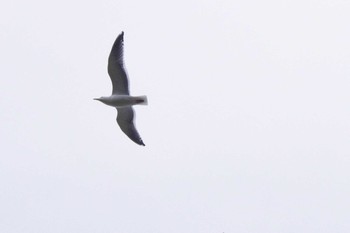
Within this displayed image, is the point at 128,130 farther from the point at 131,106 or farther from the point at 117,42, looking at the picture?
the point at 117,42

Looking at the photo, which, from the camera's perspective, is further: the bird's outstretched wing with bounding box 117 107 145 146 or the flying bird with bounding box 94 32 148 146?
the bird's outstretched wing with bounding box 117 107 145 146

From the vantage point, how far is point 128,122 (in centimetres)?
6850

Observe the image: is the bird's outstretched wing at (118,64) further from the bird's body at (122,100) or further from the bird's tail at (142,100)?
the bird's tail at (142,100)

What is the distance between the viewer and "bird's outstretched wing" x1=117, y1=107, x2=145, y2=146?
6812 cm

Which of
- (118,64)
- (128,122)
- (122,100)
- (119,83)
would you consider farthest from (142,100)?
(128,122)

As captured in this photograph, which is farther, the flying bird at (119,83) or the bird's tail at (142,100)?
the flying bird at (119,83)

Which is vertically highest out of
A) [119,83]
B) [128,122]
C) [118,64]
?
[118,64]

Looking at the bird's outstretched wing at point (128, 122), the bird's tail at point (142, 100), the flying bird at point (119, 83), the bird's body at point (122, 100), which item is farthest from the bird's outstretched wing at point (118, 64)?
the bird's outstretched wing at point (128, 122)

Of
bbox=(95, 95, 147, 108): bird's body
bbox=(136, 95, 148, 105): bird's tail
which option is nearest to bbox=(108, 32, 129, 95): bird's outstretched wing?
bbox=(95, 95, 147, 108): bird's body

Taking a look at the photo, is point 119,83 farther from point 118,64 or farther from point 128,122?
point 128,122

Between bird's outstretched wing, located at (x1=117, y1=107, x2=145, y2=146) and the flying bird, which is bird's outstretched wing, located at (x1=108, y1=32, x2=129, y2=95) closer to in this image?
the flying bird

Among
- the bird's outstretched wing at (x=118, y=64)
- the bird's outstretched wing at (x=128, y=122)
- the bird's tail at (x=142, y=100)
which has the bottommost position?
the bird's outstretched wing at (x=128, y=122)

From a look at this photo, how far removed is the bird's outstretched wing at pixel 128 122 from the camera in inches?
2682

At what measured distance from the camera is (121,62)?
6544 centimetres
